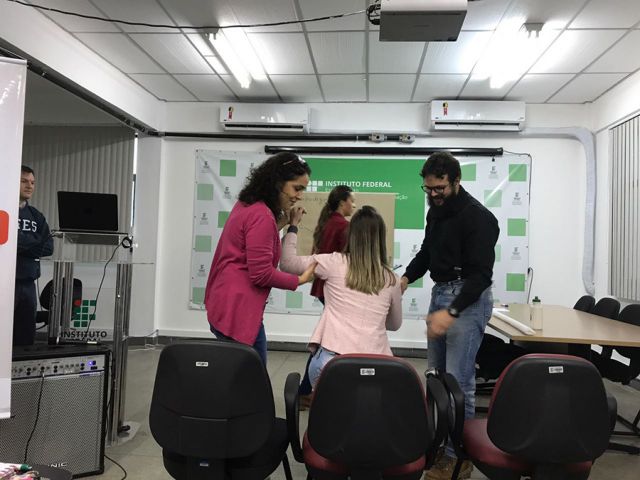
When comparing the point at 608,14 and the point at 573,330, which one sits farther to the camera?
the point at 608,14

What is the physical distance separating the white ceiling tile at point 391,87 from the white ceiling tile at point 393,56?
0.14 meters

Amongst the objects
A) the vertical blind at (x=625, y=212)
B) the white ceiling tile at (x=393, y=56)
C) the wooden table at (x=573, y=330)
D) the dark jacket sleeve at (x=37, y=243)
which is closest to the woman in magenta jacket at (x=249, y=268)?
the wooden table at (x=573, y=330)

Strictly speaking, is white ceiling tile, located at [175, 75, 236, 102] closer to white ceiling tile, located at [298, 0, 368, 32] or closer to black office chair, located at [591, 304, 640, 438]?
white ceiling tile, located at [298, 0, 368, 32]

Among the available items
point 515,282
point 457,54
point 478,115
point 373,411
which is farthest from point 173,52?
point 515,282

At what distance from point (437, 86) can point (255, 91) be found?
1932mm

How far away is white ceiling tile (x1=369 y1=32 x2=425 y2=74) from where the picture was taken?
3344 millimetres

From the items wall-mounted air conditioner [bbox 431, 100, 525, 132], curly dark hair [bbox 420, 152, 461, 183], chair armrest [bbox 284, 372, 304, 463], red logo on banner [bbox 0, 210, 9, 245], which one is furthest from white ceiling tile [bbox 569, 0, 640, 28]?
red logo on banner [bbox 0, 210, 9, 245]

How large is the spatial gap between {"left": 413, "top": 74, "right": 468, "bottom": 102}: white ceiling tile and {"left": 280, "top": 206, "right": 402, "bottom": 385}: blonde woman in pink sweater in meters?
2.75

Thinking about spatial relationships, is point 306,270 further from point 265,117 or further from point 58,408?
point 265,117

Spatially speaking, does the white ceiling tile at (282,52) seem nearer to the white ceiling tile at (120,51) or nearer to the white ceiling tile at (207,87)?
the white ceiling tile at (207,87)

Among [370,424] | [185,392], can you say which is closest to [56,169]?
[185,392]

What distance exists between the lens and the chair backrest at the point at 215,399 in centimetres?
133

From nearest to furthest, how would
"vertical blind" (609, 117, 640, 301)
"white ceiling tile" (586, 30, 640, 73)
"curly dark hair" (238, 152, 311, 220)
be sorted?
"curly dark hair" (238, 152, 311, 220) < "white ceiling tile" (586, 30, 640, 73) < "vertical blind" (609, 117, 640, 301)

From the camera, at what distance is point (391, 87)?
4238mm
